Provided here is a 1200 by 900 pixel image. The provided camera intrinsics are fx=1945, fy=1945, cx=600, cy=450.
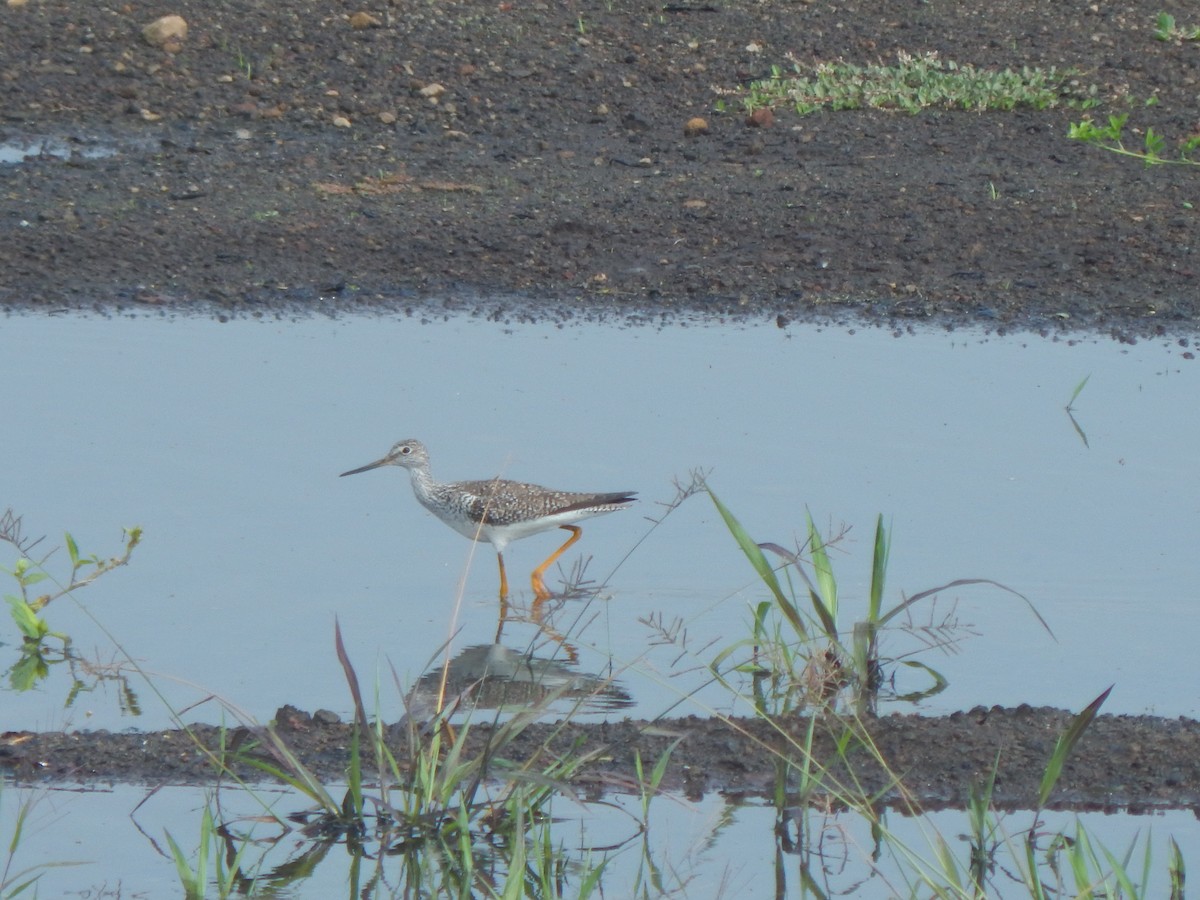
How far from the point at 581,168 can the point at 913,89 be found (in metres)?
2.75

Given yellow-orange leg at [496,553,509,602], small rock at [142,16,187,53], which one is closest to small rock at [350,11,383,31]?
small rock at [142,16,187,53]

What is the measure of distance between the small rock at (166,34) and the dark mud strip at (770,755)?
31.1 ft

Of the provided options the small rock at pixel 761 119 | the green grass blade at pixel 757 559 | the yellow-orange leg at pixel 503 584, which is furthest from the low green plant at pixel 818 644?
the small rock at pixel 761 119

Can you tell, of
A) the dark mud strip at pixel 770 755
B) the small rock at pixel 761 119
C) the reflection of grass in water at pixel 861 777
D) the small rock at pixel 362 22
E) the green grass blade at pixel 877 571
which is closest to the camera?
the reflection of grass in water at pixel 861 777

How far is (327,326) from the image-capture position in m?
10.2

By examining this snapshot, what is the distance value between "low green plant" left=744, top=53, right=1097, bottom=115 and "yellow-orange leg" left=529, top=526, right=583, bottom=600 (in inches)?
234

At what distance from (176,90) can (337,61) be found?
1.21 meters

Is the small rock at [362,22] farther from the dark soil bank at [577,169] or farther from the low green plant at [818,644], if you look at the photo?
the low green plant at [818,644]

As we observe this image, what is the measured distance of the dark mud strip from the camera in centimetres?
553

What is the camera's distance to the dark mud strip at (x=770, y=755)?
5.53 m

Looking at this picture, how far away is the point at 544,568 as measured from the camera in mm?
8352

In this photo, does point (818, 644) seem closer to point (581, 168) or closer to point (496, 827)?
point (496, 827)

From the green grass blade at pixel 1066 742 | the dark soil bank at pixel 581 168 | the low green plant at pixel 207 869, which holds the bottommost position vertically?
the low green plant at pixel 207 869

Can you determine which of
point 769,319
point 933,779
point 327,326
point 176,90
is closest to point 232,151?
point 176,90
